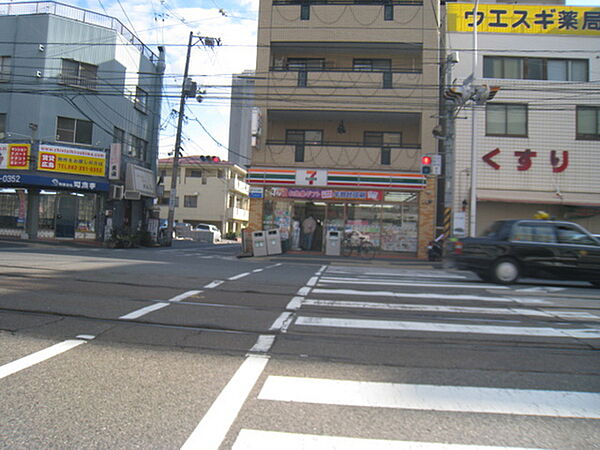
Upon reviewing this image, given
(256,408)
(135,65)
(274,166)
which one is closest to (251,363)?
(256,408)

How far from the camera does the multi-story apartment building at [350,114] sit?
67.1 feet

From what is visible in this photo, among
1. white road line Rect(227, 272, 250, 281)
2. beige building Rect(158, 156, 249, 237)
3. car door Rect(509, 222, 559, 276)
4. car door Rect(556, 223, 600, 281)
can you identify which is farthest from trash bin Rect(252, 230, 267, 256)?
beige building Rect(158, 156, 249, 237)

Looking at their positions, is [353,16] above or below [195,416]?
above

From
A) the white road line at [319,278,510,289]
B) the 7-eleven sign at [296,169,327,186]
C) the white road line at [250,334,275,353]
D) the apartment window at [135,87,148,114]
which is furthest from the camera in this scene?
the apartment window at [135,87,148,114]

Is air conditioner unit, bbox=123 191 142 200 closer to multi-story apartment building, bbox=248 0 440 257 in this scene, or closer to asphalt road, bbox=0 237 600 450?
multi-story apartment building, bbox=248 0 440 257

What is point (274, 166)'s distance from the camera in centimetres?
2086

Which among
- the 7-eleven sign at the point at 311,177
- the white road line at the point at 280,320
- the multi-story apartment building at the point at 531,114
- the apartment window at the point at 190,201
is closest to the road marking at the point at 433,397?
the white road line at the point at 280,320

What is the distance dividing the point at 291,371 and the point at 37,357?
8.44 ft

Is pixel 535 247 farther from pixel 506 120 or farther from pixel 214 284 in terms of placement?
pixel 506 120

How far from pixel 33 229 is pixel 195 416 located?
23576 millimetres

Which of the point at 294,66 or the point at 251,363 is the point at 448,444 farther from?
the point at 294,66

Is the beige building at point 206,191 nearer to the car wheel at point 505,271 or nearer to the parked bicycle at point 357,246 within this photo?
the parked bicycle at point 357,246

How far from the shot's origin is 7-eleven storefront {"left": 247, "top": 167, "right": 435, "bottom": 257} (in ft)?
66.6

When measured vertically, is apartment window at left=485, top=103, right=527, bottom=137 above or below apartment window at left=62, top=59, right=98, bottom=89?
below
